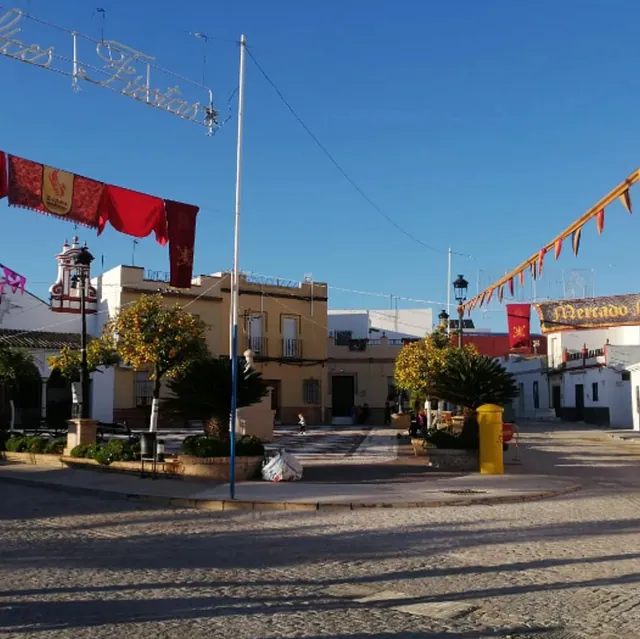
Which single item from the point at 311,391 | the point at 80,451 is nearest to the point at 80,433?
the point at 80,451

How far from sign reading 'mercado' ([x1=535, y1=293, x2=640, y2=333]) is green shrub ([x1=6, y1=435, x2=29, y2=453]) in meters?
28.4

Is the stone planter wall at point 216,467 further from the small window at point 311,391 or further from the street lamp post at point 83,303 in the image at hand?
the small window at point 311,391

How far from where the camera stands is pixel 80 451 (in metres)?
19.6

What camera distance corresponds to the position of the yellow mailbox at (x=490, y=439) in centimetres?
1775

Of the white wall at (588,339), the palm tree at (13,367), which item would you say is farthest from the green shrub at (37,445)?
the white wall at (588,339)

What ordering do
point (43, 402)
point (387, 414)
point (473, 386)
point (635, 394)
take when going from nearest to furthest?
point (473, 386)
point (43, 402)
point (635, 394)
point (387, 414)

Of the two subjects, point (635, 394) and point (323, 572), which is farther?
point (635, 394)

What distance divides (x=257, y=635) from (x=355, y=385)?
150 feet

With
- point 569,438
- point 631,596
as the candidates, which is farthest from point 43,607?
point 569,438

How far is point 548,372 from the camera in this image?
55.1 m

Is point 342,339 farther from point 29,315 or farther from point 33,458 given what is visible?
point 33,458

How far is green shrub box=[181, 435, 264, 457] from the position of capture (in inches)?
667

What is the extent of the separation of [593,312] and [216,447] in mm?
31635

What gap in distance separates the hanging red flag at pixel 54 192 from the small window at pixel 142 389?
24.3 metres
